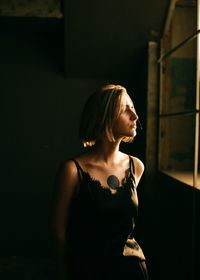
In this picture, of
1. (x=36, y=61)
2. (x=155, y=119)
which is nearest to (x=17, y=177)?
(x=36, y=61)

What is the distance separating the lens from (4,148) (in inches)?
104

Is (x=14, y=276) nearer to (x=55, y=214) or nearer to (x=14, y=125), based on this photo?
(x=14, y=125)

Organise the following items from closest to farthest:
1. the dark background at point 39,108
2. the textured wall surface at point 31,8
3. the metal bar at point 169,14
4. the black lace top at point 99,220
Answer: the black lace top at point 99,220 < the metal bar at point 169,14 < the textured wall surface at point 31,8 < the dark background at point 39,108

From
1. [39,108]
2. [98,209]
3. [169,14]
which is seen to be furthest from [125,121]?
[39,108]

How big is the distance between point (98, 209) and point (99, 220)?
0.04 metres

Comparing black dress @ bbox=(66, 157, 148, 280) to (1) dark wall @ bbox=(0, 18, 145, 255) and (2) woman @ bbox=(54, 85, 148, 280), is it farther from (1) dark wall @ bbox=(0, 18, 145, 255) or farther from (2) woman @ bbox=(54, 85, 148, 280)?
(1) dark wall @ bbox=(0, 18, 145, 255)

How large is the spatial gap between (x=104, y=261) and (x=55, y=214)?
0.26m

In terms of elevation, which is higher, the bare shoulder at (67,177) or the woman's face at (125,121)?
the woman's face at (125,121)

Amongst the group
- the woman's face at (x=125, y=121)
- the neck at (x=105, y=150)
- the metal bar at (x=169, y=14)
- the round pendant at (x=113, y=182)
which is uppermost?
the metal bar at (x=169, y=14)

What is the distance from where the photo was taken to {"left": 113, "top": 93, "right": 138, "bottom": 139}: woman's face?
1100mm

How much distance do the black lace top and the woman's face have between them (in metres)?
0.21

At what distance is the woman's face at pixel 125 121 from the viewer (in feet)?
3.61

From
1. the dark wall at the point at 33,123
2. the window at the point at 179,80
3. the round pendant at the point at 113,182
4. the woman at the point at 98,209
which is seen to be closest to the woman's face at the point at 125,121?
the woman at the point at 98,209

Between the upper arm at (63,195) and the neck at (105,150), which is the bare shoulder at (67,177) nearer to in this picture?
the upper arm at (63,195)
